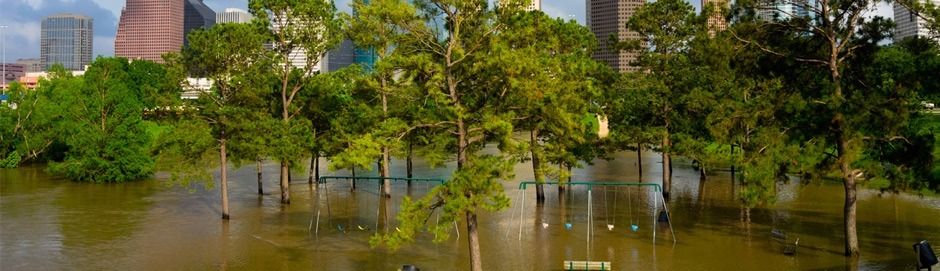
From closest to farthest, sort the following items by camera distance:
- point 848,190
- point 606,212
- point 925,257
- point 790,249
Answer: point 925,257 < point 848,190 < point 790,249 < point 606,212

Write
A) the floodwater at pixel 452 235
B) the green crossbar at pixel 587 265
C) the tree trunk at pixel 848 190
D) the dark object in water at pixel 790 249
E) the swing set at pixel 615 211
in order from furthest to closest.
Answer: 1. the swing set at pixel 615 211
2. the dark object in water at pixel 790 249
3. the floodwater at pixel 452 235
4. the tree trunk at pixel 848 190
5. the green crossbar at pixel 587 265

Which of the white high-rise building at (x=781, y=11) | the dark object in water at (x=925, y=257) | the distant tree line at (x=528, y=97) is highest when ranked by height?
the white high-rise building at (x=781, y=11)

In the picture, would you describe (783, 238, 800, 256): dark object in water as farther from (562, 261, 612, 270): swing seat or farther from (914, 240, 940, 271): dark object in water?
(562, 261, 612, 270): swing seat

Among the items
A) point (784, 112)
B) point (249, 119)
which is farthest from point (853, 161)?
point (249, 119)

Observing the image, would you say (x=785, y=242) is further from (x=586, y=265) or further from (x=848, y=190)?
(x=586, y=265)

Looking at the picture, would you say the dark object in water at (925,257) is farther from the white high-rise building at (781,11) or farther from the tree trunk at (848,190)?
→ the white high-rise building at (781,11)

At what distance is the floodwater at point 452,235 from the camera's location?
82.1 feet

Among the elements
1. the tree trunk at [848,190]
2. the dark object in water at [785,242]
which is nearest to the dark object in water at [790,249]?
the dark object in water at [785,242]

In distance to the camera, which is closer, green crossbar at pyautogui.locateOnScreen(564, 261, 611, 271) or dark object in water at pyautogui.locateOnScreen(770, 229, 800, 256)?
green crossbar at pyautogui.locateOnScreen(564, 261, 611, 271)

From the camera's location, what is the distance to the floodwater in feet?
82.1

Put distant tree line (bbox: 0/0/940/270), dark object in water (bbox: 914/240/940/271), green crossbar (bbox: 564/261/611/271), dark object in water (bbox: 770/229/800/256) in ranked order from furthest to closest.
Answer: dark object in water (bbox: 770/229/800/256), green crossbar (bbox: 564/261/611/271), dark object in water (bbox: 914/240/940/271), distant tree line (bbox: 0/0/940/270)

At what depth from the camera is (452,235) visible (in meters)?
30.2

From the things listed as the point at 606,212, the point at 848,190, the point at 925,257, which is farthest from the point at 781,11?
the point at 606,212

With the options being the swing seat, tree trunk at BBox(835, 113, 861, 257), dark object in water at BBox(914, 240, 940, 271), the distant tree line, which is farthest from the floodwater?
dark object in water at BBox(914, 240, 940, 271)
